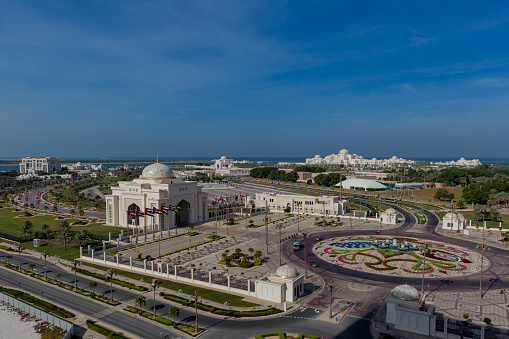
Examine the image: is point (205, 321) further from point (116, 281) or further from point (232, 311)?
point (116, 281)

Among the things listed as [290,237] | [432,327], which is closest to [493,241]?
[290,237]

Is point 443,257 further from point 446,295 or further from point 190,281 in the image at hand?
point 190,281

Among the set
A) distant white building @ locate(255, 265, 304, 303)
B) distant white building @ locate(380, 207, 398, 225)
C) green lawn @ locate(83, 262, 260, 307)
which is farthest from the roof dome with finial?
distant white building @ locate(380, 207, 398, 225)

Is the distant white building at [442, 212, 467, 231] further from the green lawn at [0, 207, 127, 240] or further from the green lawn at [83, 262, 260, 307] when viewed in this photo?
the green lawn at [0, 207, 127, 240]

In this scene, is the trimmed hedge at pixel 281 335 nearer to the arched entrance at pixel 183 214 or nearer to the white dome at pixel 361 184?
the arched entrance at pixel 183 214

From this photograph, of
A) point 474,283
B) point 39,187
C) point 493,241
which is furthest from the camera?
point 39,187

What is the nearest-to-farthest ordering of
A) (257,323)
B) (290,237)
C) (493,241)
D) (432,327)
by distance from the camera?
(432,327) → (257,323) → (493,241) → (290,237)

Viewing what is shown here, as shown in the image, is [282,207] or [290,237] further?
[282,207]
